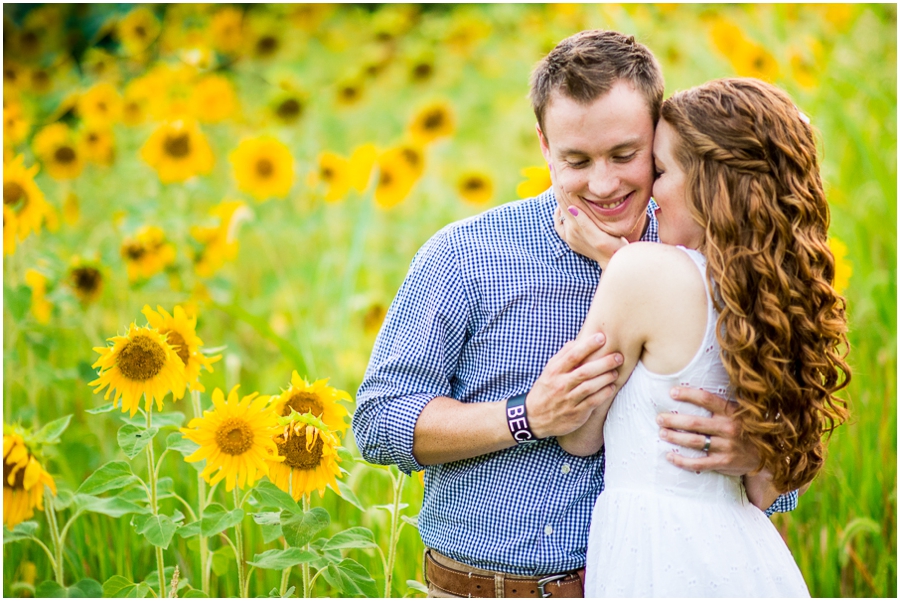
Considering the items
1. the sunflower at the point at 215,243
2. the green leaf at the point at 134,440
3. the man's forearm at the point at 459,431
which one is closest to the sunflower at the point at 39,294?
the sunflower at the point at 215,243

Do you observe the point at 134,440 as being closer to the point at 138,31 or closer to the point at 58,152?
the point at 58,152

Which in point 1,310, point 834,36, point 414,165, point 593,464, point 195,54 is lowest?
point 593,464

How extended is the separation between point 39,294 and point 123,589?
1486mm

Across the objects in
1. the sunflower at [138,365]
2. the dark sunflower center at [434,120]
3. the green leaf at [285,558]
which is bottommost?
the green leaf at [285,558]

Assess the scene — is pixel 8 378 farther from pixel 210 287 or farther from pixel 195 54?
pixel 195 54

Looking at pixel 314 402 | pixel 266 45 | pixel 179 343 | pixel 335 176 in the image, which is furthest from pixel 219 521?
pixel 266 45

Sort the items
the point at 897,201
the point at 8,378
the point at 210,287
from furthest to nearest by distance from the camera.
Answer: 1. the point at 897,201
2. the point at 210,287
3. the point at 8,378

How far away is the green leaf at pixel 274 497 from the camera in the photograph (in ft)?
6.31

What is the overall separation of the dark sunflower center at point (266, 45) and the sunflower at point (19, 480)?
3862 millimetres

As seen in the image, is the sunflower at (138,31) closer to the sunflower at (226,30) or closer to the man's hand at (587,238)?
the sunflower at (226,30)

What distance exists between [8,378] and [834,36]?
5412mm

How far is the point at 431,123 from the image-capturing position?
4852 millimetres

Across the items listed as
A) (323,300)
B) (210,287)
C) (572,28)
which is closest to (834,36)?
(572,28)

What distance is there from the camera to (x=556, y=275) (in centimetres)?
206
